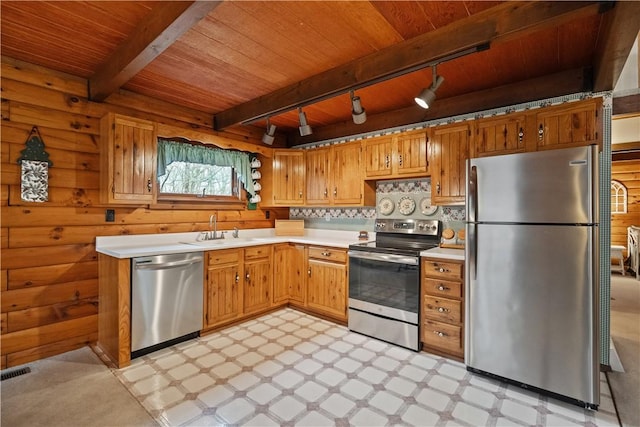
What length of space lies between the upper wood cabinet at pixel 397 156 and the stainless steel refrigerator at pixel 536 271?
2.82 ft

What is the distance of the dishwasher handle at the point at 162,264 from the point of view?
2.60 metres

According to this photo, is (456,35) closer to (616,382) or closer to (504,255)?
(504,255)

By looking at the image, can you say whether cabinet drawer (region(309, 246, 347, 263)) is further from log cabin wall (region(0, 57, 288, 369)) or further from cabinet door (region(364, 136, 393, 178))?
log cabin wall (region(0, 57, 288, 369))

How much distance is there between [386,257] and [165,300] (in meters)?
2.10

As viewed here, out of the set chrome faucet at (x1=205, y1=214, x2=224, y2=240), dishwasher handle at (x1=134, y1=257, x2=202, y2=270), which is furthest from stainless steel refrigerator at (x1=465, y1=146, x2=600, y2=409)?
chrome faucet at (x1=205, y1=214, x2=224, y2=240)

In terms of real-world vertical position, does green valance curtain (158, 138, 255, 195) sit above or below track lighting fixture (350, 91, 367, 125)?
below

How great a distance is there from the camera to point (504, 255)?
224 cm

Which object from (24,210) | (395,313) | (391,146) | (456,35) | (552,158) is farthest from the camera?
(391,146)

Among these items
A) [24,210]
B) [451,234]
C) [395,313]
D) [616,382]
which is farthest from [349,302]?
[24,210]

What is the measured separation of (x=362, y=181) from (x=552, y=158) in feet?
6.31

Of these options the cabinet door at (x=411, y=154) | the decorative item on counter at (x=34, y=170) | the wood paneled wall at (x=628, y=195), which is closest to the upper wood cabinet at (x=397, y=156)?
the cabinet door at (x=411, y=154)

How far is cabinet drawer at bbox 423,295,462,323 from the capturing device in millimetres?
2600

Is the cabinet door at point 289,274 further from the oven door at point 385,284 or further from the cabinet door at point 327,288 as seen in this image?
the oven door at point 385,284

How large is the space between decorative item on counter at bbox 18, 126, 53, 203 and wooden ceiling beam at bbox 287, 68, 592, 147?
3.08 metres
